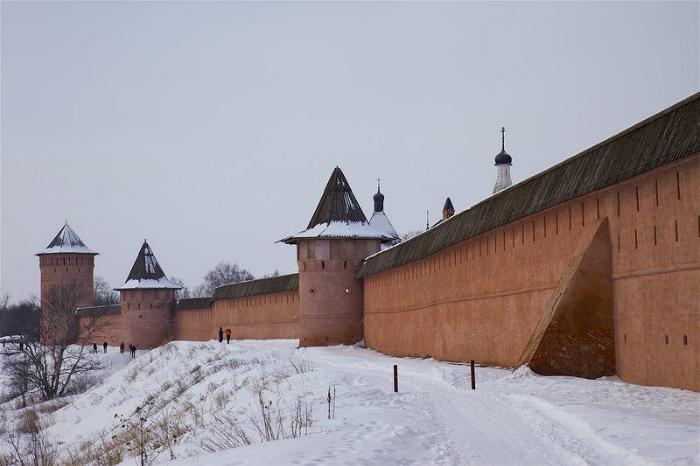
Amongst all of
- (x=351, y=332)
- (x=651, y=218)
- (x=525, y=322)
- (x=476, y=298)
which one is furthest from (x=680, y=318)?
(x=351, y=332)

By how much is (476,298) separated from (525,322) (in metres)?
2.90

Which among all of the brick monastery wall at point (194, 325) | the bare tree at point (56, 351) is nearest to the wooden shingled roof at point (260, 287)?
the brick monastery wall at point (194, 325)

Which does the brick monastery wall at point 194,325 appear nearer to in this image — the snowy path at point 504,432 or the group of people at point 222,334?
the group of people at point 222,334

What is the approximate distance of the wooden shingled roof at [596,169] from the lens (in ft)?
37.1

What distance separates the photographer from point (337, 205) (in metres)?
32.7

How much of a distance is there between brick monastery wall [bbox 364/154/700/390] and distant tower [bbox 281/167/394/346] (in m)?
6.35

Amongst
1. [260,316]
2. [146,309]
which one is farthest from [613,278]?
[146,309]

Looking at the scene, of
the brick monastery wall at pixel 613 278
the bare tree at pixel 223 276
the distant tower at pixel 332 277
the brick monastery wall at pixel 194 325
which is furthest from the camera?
the bare tree at pixel 223 276

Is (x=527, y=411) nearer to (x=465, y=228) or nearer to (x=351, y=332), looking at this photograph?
(x=465, y=228)

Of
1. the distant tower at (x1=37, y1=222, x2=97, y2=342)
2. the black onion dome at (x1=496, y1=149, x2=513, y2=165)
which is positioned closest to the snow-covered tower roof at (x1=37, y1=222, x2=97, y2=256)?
the distant tower at (x1=37, y1=222, x2=97, y2=342)

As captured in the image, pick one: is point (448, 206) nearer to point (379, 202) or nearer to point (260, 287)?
point (379, 202)

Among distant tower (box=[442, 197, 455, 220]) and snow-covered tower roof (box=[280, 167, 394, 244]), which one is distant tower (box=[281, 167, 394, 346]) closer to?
snow-covered tower roof (box=[280, 167, 394, 244])

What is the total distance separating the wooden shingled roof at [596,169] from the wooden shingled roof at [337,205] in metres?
11.1

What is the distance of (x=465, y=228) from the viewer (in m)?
20.0
